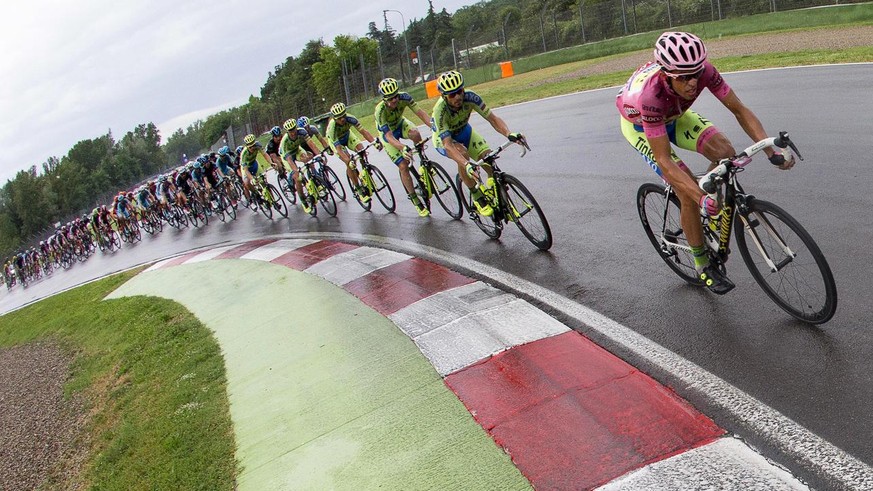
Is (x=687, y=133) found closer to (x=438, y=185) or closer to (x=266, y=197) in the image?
(x=438, y=185)

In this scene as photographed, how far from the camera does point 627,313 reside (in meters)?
5.82

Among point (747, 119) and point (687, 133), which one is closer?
point (747, 119)

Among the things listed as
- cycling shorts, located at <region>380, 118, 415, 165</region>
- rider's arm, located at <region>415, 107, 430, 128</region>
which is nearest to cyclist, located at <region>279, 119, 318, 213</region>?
cycling shorts, located at <region>380, 118, 415, 165</region>

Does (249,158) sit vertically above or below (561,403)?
above

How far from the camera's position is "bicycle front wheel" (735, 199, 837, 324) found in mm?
4543

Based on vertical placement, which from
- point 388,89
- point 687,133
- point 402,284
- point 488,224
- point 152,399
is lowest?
point 152,399

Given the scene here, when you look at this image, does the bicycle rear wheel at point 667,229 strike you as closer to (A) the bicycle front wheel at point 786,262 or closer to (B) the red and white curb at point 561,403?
(A) the bicycle front wheel at point 786,262

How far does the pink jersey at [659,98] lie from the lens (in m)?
5.18

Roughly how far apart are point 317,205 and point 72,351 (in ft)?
21.2

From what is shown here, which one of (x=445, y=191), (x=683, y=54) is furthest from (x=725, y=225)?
(x=445, y=191)

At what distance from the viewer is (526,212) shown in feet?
27.4

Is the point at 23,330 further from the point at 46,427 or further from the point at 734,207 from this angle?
the point at 734,207

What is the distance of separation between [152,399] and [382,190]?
23.4 ft

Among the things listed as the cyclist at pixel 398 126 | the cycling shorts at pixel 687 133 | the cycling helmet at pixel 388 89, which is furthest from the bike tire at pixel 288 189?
the cycling shorts at pixel 687 133
